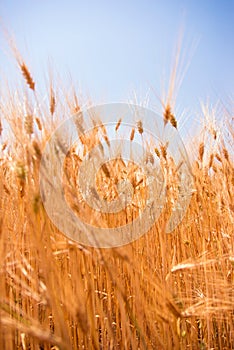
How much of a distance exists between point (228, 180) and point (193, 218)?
0.36m

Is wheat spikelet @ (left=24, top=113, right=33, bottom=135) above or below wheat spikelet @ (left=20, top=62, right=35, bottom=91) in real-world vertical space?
below

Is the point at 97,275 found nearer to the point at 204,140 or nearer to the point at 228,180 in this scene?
the point at 228,180

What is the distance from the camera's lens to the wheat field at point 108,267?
2.77ft

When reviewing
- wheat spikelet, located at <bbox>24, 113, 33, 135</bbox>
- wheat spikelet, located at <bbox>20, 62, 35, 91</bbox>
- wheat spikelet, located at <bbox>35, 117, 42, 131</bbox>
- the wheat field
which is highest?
wheat spikelet, located at <bbox>20, 62, 35, 91</bbox>

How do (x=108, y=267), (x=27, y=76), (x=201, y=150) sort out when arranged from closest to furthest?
1. (x=108, y=267)
2. (x=27, y=76)
3. (x=201, y=150)

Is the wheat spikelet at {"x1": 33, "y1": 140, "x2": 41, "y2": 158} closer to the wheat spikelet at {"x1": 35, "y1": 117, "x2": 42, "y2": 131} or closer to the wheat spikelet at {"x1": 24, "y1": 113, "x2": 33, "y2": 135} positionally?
the wheat spikelet at {"x1": 24, "y1": 113, "x2": 33, "y2": 135}

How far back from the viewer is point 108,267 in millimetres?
796

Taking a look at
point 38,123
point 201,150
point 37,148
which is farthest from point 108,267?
point 201,150

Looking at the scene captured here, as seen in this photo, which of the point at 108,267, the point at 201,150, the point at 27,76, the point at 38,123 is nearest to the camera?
the point at 108,267

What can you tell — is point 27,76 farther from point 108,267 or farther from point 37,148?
point 108,267

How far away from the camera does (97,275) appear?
1553 mm

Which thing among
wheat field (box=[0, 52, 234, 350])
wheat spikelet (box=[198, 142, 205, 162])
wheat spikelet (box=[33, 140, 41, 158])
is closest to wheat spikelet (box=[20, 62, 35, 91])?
wheat field (box=[0, 52, 234, 350])

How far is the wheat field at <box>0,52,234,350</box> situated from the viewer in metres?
0.84

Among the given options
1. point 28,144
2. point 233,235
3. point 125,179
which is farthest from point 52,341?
point 125,179
